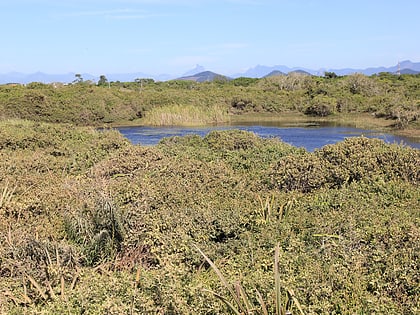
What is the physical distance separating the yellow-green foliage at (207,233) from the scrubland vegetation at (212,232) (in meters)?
0.02

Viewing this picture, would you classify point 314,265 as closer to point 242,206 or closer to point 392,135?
point 242,206

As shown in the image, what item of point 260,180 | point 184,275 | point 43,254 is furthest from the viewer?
point 260,180

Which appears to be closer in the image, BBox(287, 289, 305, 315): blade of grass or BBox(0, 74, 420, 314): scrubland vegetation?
BBox(287, 289, 305, 315): blade of grass

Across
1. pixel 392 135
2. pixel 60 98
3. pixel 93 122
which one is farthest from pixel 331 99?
pixel 60 98

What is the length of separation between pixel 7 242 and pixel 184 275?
2.06 meters

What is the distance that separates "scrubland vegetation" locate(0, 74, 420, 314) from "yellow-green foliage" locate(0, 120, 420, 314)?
0.02m

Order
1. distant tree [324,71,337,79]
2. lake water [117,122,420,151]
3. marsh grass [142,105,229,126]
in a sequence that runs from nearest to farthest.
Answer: lake water [117,122,420,151] < marsh grass [142,105,229,126] < distant tree [324,71,337,79]

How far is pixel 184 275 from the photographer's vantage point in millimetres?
3549

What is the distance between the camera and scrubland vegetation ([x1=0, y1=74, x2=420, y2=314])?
3.29 metres

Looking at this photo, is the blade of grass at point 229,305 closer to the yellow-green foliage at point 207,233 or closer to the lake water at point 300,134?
the yellow-green foliage at point 207,233

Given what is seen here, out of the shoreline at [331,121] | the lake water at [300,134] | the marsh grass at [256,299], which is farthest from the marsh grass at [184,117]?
the marsh grass at [256,299]

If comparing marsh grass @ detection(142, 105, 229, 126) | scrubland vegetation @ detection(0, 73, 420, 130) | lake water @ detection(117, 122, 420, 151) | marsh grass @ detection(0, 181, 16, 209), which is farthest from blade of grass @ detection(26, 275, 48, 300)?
scrubland vegetation @ detection(0, 73, 420, 130)

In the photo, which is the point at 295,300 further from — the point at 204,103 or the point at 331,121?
the point at 204,103

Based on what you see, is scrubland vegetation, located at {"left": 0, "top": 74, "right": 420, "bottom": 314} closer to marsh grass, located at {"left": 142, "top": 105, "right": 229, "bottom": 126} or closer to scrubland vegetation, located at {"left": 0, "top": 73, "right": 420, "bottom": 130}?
marsh grass, located at {"left": 142, "top": 105, "right": 229, "bottom": 126}
